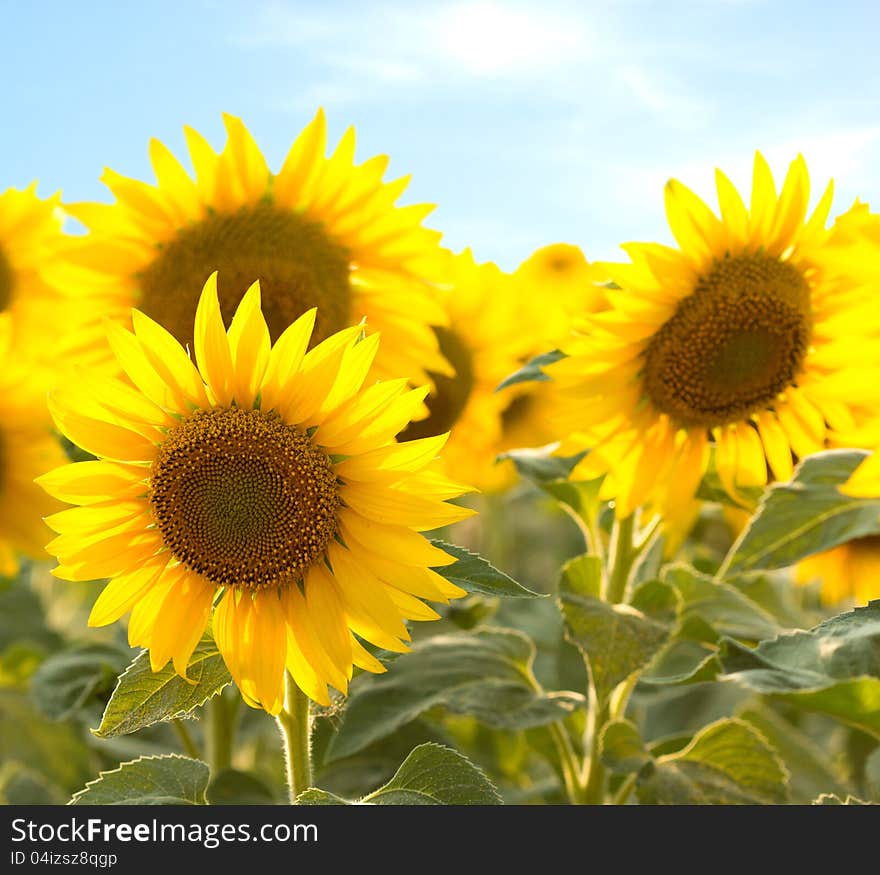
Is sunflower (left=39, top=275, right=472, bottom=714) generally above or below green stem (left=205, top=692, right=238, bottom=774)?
below

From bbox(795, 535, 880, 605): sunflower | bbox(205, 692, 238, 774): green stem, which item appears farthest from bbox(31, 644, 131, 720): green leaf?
bbox(795, 535, 880, 605): sunflower

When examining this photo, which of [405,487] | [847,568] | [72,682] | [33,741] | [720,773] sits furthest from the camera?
[847,568]

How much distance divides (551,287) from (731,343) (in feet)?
2.93

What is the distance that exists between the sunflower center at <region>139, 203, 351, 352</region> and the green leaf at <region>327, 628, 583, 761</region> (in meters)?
0.47

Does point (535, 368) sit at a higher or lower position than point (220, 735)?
higher

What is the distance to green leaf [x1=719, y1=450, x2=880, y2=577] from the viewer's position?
1.43 metres

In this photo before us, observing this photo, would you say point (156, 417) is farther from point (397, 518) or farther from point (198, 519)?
point (397, 518)

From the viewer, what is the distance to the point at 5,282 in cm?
213

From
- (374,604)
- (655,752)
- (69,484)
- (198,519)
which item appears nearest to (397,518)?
(374,604)

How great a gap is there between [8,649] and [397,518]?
153cm

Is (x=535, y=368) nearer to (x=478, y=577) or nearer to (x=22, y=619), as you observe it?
(x=478, y=577)

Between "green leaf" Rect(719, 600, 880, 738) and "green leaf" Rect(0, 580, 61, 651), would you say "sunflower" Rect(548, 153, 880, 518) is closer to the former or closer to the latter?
"green leaf" Rect(719, 600, 880, 738)

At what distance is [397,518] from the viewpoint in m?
1.03

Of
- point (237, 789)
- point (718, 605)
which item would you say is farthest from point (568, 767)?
point (237, 789)
